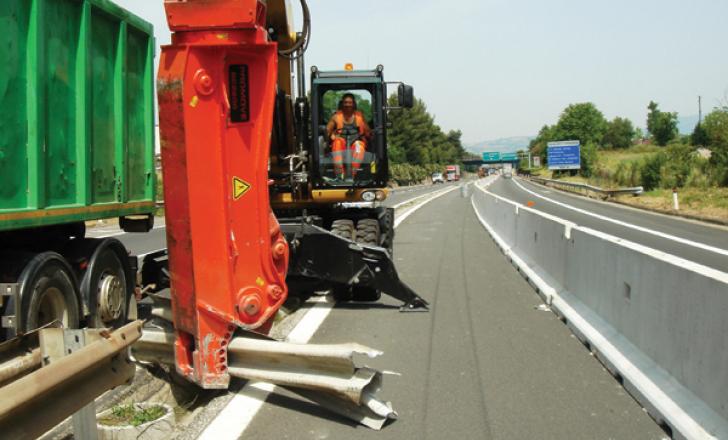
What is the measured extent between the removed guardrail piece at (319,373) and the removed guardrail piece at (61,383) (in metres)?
1.26

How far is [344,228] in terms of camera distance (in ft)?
34.0

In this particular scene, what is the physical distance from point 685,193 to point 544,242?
1260 inches

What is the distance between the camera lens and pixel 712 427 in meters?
4.37

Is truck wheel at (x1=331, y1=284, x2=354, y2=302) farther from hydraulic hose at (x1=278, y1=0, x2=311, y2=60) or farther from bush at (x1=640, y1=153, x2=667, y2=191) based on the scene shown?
bush at (x1=640, y1=153, x2=667, y2=191)

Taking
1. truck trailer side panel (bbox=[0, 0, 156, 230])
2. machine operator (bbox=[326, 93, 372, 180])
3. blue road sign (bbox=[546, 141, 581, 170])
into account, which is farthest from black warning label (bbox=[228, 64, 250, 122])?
blue road sign (bbox=[546, 141, 581, 170])

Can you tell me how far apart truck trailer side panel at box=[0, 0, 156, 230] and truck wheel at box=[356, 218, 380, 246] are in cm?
307

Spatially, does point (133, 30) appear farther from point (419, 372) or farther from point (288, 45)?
point (419, 372)

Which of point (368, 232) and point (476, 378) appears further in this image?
point (368, 232)

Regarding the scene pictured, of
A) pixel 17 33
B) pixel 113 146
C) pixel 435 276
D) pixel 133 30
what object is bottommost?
pixel 435 276

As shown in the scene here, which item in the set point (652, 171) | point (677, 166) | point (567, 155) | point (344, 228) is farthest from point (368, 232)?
point (567, 155)

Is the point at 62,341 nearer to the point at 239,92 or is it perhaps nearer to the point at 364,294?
the point at 239,92

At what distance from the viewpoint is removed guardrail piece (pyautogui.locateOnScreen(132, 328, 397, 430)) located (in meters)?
4.96

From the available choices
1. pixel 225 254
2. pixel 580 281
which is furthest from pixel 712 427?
pixel 580 281

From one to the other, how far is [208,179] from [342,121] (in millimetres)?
5812
